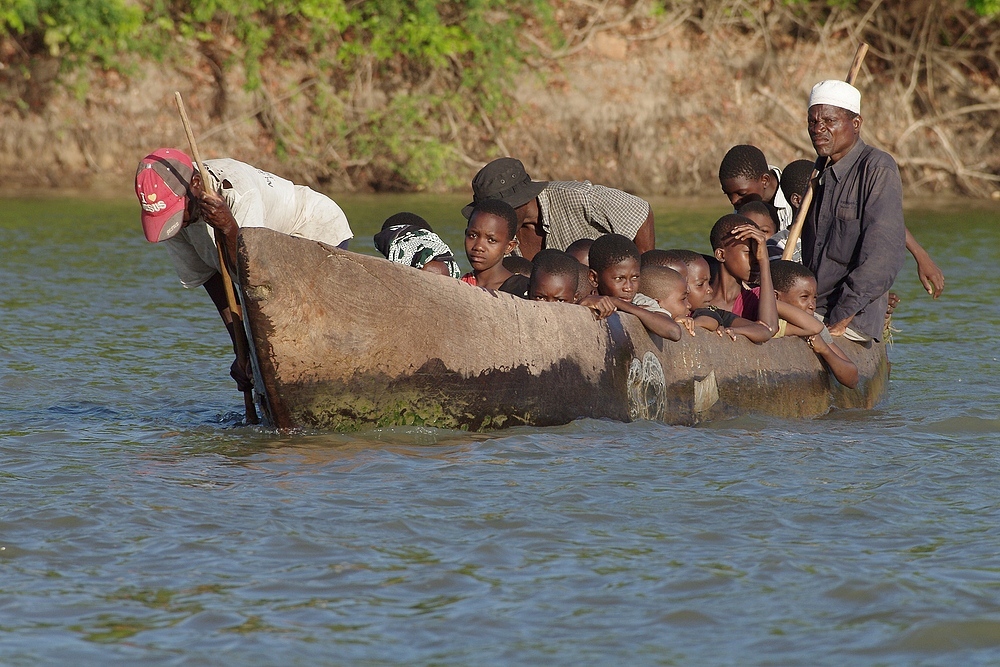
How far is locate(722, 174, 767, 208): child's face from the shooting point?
7.27 metres

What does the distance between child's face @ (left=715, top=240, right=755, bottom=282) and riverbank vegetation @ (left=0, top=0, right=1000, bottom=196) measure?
11139 millimetres

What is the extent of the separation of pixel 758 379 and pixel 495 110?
12.1 meters

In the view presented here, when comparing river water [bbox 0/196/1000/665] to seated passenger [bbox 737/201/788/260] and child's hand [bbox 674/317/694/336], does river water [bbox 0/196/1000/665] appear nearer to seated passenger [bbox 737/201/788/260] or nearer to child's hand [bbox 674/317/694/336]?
child's hand [bbox 674/317/694/336]

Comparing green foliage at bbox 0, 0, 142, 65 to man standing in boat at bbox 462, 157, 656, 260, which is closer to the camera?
man standing in boat at bbox 462, 157, 656, 260

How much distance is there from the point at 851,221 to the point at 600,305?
1.41 metres

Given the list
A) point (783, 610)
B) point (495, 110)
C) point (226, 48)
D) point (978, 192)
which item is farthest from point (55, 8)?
point (783, 610)

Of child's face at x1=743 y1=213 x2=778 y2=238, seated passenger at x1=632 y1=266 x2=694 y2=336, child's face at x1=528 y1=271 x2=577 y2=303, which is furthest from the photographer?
child's face at x1=743 y1=213 x2=778 y2=238

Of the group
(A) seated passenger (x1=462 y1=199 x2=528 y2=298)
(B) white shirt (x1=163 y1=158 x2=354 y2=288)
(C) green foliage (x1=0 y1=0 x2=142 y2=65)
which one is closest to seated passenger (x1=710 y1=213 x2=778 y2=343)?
(A) seated passenger (x1=462 y1=199 x2=528 y2=298)

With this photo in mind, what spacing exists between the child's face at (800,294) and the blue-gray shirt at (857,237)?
174mm

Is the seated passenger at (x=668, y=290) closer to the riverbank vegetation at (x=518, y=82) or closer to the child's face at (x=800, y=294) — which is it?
the child's face at (x=800, y=294)

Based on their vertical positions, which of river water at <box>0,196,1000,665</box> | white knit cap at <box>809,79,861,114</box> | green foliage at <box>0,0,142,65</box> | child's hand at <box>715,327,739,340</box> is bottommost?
river water at <box>0,196,1000,665</box>

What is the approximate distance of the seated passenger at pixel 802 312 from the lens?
6.04m

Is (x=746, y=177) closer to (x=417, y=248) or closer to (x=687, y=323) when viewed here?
(x=687, y=323)

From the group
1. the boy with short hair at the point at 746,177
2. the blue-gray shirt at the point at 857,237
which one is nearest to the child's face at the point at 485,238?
the blue-gray shirt at the point at 857,237
